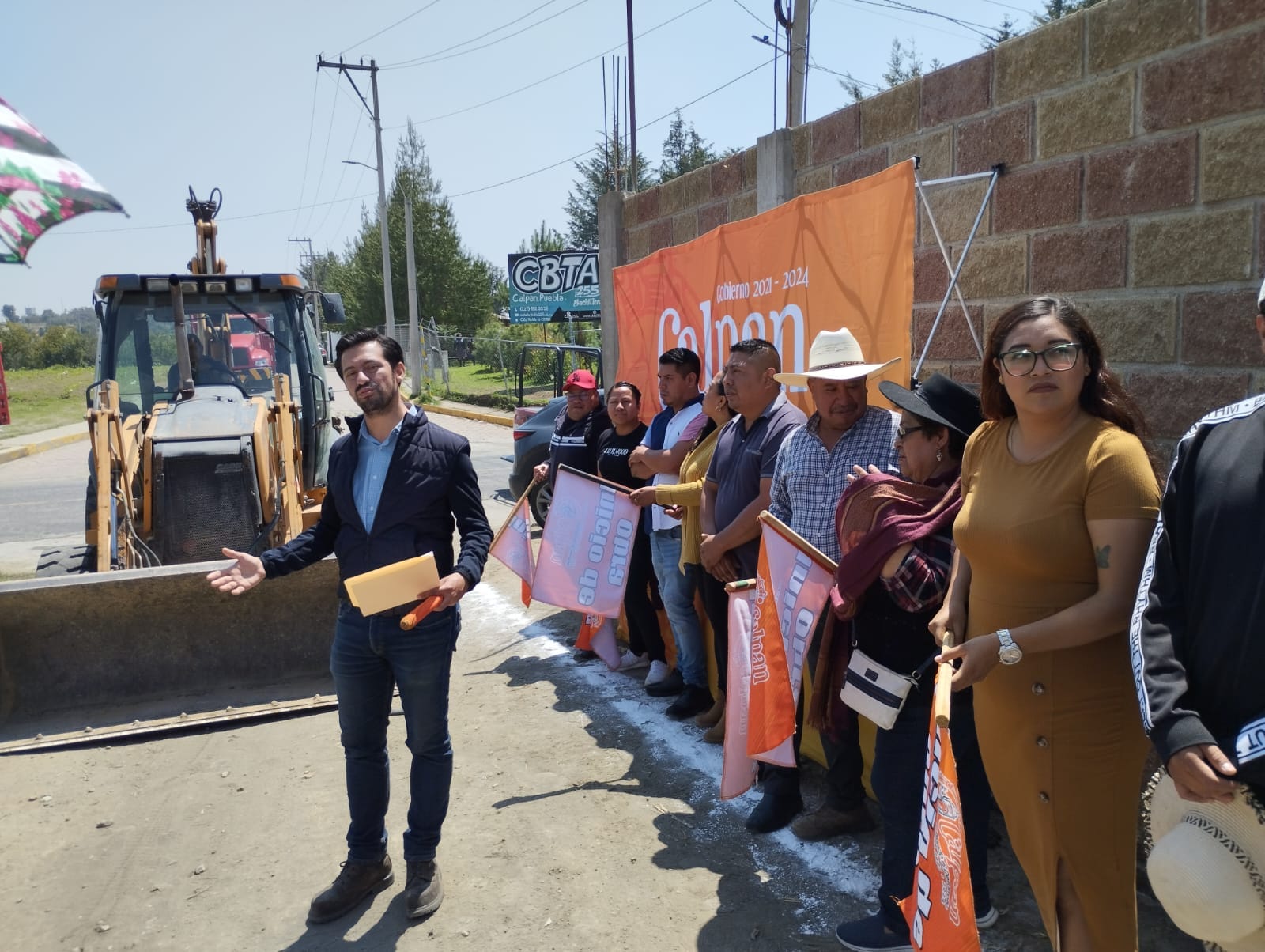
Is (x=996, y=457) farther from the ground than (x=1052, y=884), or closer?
farther from the ground

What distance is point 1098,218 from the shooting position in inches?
130

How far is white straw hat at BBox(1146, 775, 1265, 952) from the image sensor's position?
1706 mm

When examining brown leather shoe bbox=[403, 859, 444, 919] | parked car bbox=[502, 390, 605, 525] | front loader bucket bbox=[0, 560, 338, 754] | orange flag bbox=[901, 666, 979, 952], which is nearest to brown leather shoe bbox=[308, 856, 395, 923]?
brown leather shoe bbox=[403, 859, 444, 919]

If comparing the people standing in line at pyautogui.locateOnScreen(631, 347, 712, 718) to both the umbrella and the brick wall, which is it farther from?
the umbrella

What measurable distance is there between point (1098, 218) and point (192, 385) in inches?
232

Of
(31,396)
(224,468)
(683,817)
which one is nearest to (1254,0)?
(683,817)

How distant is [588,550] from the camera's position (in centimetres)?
545

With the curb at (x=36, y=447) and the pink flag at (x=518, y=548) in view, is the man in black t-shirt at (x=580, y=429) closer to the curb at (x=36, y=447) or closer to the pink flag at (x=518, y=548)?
the pink flag at (x=518, y=548)

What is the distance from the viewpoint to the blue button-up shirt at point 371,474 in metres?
3.39

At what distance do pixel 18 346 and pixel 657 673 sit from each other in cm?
4799

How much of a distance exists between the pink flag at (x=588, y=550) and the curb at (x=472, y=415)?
16.8m

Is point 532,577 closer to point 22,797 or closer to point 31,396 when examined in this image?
point 22,797

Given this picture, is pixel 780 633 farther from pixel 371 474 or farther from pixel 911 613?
pixel 371 474

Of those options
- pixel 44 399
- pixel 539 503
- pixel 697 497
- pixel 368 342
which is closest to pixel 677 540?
pixel 697 497
